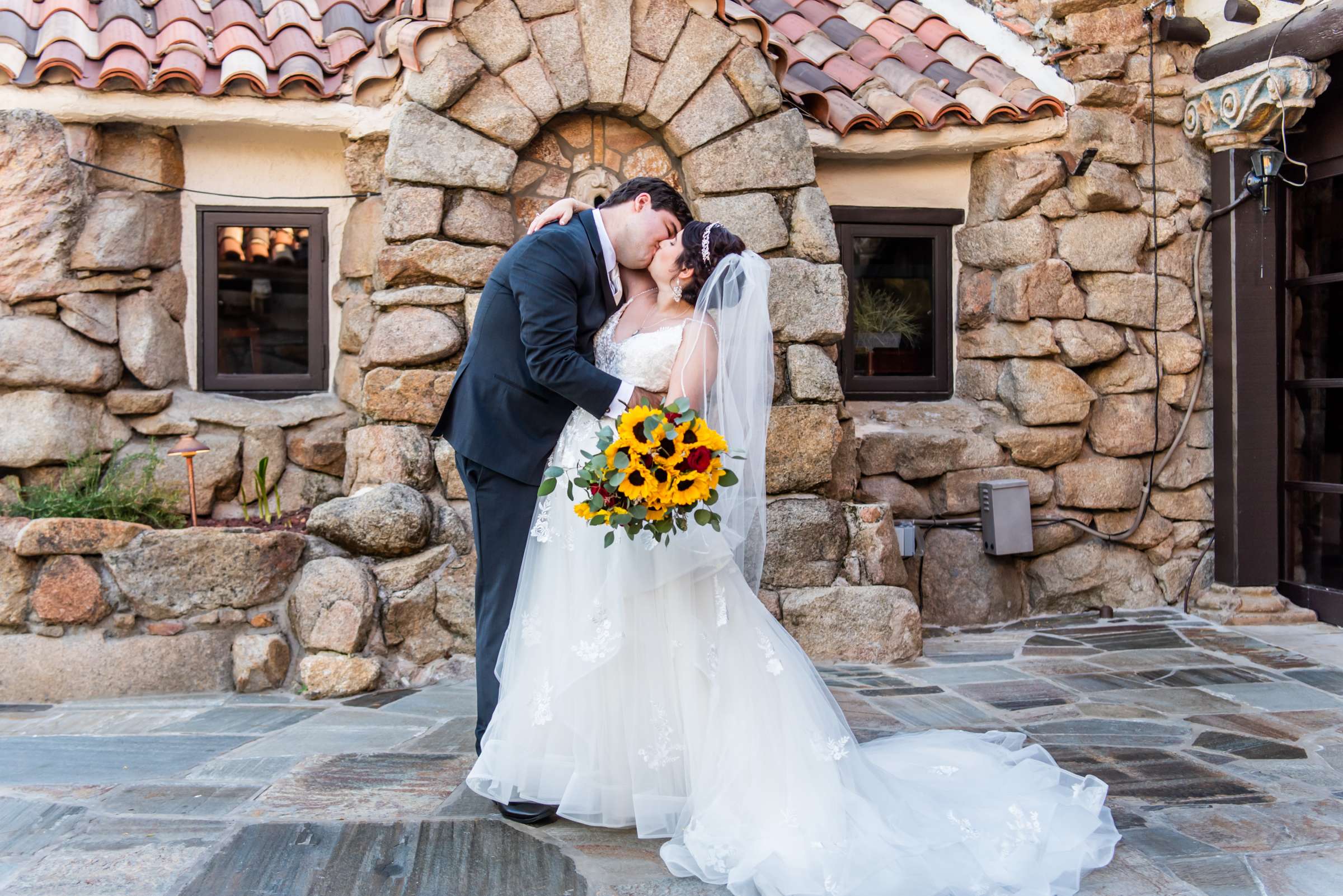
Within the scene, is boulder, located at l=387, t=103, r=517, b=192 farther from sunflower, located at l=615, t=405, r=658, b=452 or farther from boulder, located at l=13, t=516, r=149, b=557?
sunflower, located at l=615, t=405, r=658, b=452

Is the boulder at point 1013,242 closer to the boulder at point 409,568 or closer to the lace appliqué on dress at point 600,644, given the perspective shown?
the boulder at point 409,568

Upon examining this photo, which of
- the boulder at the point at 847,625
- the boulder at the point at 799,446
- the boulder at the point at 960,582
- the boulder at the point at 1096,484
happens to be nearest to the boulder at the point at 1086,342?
the boulder at the point at 1096,484

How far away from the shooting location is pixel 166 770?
332 centimetres

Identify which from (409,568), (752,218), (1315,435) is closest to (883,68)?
(752,218)

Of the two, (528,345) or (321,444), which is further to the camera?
(321,444)

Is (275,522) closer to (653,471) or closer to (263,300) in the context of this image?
(263,300)

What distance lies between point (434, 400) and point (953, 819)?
288 centimetres

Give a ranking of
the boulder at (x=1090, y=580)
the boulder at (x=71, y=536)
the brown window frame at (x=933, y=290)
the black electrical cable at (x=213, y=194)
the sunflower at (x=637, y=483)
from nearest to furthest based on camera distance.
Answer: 1. the sunflower at (x=637, y=483)
2. the boulder at (x=71, y=536)
3. the black electrical cable at (x=213, y=194)
4. the boulder at (x=1090, y=580)
5. the brown window frame at (x=933, y=290)

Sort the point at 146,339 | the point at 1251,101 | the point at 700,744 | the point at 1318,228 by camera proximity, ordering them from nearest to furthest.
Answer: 1. the point at 700,744
2. the point at 146,339
3. the point at 1251,101
4. the point at 1318,228

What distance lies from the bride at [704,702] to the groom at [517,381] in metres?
0.07

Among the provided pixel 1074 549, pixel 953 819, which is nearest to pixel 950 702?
pixel 953 819

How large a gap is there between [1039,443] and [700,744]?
3532 mm

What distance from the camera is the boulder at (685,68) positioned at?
4.86m

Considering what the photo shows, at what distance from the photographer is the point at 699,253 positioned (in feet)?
9.35
